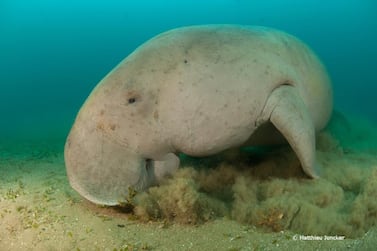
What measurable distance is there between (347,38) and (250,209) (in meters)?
95.7

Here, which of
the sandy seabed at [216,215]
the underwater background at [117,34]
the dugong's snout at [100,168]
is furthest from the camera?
the underwater background at [117,34]

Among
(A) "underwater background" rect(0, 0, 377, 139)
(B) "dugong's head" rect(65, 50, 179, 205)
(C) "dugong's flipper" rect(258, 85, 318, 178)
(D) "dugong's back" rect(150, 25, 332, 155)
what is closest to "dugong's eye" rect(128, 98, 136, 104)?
(B) "dugong's head" rect(65, 50, 179, 205)

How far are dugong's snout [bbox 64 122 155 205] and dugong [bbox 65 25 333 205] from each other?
1cm

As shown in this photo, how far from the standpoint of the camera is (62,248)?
369 cm

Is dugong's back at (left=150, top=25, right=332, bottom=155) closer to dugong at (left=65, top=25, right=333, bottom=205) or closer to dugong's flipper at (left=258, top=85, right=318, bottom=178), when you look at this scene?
dugong at (left=65, top=25, right=333, bottom=205)

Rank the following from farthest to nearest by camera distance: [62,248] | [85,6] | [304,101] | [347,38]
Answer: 1. [85,6]
2. [347,38]
3. [304,101]
4. [62,248]

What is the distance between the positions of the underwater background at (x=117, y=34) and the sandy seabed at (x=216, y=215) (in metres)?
30.6

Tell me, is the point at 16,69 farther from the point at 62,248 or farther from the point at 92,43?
the point at 62,248

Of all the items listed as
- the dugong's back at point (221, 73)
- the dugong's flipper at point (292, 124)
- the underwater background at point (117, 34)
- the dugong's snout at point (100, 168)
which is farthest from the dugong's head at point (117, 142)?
the underwater background at point (117, 34)

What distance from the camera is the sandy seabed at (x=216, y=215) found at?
359 cm

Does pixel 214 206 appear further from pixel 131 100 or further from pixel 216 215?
pixel 131 100

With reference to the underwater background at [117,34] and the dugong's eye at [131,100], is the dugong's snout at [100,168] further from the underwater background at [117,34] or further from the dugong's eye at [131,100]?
the underwater background at [117,34]

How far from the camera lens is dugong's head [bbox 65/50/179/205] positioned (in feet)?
13.6

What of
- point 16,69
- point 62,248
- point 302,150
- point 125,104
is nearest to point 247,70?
point 302,150
